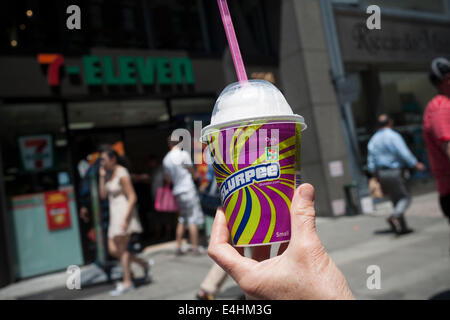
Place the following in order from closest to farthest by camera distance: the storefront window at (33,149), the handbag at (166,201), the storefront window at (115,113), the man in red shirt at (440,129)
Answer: the man in red shirt at (440,129)
the storefront window at (33,149)
the handbag at (166,201)
the storefront window at (115,113)

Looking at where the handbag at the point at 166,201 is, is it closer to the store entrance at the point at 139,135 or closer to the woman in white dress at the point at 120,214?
the store entrance at the point at 139,135

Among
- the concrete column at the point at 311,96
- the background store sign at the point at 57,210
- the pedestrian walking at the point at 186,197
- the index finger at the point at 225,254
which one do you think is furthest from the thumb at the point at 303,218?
the background store sign at the point at 57,210

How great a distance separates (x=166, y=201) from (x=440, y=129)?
496cm

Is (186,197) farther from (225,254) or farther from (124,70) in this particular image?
(225,254)

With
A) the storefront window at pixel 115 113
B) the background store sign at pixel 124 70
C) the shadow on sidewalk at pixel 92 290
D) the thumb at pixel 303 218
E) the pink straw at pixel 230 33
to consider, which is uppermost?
the background store sign at pixel 124 70

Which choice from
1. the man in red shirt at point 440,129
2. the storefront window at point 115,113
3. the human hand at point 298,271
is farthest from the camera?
the storefront window at point 115,113

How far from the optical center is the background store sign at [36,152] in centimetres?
634

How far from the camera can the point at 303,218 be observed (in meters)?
1.00

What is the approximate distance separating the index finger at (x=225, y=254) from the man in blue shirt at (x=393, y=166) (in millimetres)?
5157

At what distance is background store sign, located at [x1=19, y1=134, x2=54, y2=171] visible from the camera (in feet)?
20.8

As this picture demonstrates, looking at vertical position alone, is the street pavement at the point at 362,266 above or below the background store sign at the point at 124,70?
below

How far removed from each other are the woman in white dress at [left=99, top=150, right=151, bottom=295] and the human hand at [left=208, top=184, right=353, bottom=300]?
12.4ft

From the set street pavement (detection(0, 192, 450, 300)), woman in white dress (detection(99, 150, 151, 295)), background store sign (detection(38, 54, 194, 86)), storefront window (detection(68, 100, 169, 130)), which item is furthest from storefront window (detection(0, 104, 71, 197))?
Answer: woman in white dress (detection(99, 150, 151, 295))
